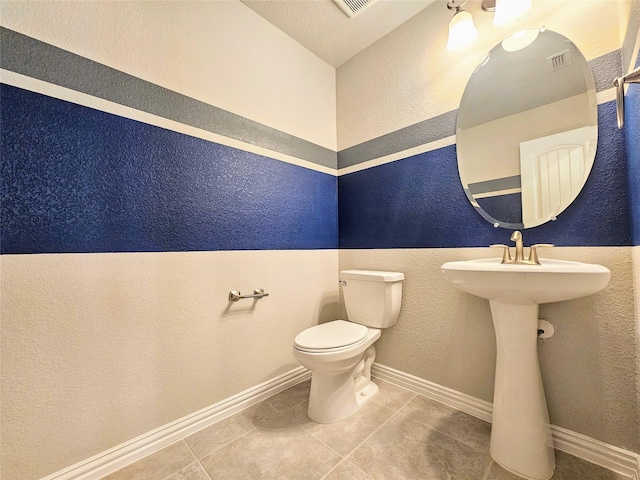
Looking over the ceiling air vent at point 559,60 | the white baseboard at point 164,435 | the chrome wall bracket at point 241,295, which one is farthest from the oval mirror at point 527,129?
the white baseboard at point 164,435

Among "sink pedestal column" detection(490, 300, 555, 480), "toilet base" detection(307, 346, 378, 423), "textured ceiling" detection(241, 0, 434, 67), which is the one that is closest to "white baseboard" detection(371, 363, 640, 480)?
"sink pedestal column" detection(490, 300, 555, 480)

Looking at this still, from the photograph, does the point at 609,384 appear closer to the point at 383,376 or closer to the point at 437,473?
the point at 437,473

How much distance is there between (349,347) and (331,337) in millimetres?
128

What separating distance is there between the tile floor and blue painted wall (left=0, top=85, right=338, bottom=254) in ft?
3.01

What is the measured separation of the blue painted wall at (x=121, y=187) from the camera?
2.96 feet

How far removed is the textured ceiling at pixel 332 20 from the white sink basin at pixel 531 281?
163 centimetres

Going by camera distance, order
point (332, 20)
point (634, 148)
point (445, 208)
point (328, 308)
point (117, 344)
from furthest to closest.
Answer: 1. point (328, 308)
2. point (332, 20)
3. point (445, 208)
4. point (117, 344)
5. point (634, 148)

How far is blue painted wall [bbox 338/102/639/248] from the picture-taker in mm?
1021

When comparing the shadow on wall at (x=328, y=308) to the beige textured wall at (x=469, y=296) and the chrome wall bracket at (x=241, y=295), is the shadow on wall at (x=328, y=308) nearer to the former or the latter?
the beige textured wall at (x=469, y=296)

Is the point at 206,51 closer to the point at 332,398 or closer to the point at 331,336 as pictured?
the point at 331,336

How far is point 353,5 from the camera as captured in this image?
59.9 inches

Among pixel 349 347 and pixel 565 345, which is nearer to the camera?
pixel 565 345

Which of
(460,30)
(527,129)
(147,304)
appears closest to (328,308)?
(147,304)

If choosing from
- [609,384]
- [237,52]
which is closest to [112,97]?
[237,52]
